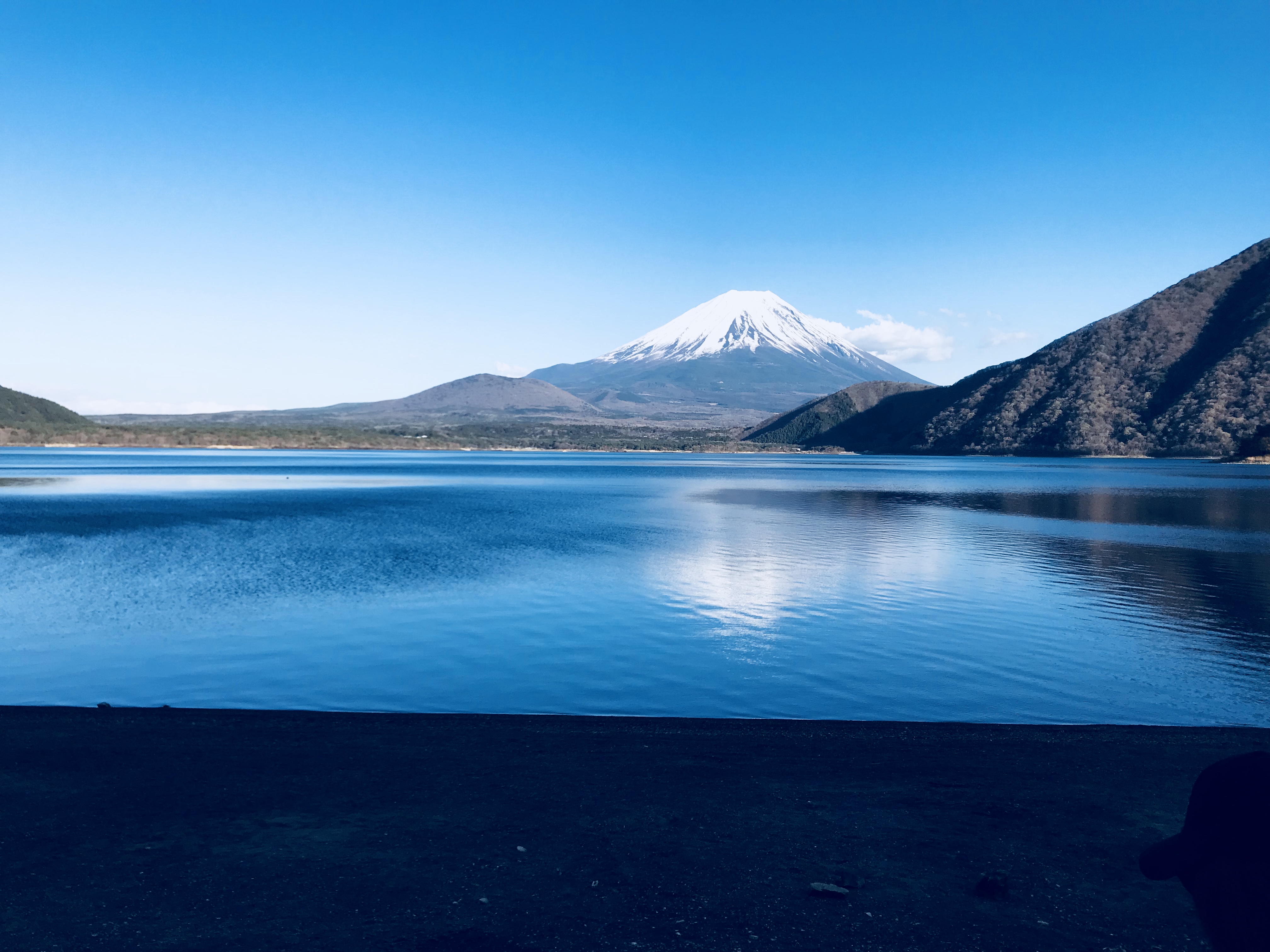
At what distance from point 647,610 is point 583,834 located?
14.0m

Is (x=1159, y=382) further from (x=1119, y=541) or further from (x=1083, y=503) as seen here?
(x=1119, y=541)

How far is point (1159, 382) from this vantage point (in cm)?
16512

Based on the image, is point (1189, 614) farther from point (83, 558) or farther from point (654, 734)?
point (83, 558)

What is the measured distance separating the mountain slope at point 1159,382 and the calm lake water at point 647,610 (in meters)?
113

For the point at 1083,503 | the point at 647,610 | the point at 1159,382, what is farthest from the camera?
the point at 1159,382

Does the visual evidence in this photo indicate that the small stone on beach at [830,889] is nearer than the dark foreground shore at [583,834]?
No

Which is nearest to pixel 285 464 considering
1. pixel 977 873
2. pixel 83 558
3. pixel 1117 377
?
pixel 83 558

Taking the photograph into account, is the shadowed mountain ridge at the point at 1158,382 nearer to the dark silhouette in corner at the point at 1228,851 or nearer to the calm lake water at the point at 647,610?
the calm lake water at the point at 647,610

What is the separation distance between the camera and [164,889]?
6051 mm

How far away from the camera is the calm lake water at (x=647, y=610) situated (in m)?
13.6

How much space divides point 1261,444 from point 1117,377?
151 ft

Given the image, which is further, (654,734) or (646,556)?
(646,556)

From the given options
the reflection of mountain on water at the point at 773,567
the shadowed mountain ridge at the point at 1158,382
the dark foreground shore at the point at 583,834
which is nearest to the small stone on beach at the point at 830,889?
the dark foreground shore at the point at 583,834

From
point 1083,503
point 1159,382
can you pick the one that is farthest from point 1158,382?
point 1083,503
